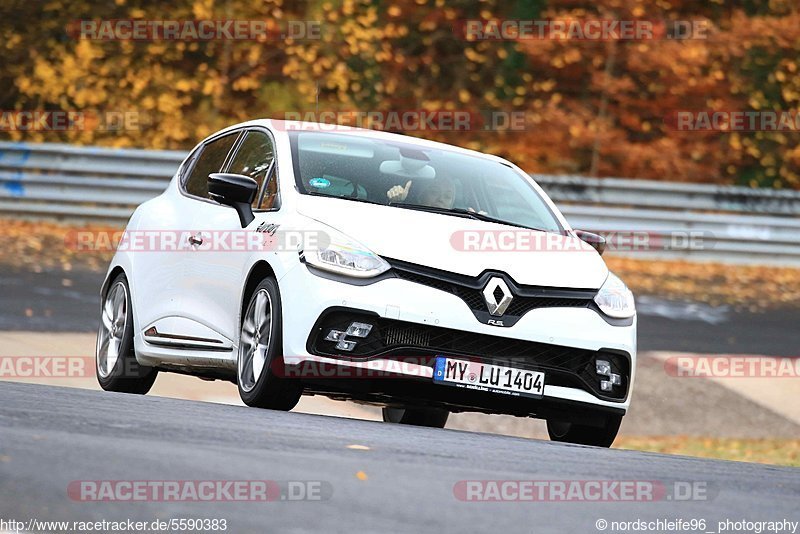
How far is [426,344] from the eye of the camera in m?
7.71

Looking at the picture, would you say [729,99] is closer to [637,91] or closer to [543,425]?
[637,91]

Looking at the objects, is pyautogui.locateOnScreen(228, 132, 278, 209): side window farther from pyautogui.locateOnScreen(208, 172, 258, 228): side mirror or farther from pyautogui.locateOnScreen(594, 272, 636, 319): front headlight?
pyautogui.locateOnScreen(594, 272, 636, 319): front headlight

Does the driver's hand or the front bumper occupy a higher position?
the driver's hand

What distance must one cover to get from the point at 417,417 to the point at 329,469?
5860 millimetres

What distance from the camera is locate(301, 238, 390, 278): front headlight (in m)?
7.66

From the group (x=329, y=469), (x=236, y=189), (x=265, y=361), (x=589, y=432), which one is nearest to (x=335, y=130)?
(x=236, y=189)

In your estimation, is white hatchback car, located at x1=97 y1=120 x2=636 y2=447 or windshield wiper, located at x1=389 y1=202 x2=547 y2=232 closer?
white hatchback car, located at x1=97 y1=120 x2=636 y2=447

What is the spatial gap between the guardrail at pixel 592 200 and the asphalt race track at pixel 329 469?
10.8m

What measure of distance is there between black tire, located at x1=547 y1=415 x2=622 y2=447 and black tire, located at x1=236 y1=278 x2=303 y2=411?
1637 millimetres

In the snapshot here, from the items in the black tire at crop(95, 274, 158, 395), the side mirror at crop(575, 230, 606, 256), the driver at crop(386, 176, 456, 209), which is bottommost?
the black tire at crop(95, 274, 158, 395)

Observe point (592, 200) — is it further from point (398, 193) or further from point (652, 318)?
point (398, 193)

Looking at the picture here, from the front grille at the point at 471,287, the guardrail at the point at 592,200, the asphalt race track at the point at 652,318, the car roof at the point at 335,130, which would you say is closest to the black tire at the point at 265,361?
Result: the front grille at the point at 471,287

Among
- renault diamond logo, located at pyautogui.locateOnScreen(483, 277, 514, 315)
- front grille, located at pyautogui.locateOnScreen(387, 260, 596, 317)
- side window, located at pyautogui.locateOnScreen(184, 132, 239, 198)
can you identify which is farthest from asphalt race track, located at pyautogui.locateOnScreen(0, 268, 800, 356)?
renault diamond logo, located at pyautogui.locateOnScreen(483, 277, 514, 315)

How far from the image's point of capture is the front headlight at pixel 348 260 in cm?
766
